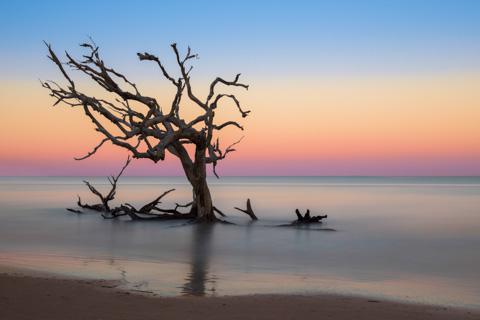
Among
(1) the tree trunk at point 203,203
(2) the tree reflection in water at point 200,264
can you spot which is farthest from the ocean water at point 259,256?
(1) the tree trunk at point 203,203

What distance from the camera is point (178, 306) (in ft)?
19.2

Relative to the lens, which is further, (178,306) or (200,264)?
(200,264)

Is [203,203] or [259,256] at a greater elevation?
[203,203]

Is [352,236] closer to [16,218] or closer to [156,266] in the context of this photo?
[156,266]

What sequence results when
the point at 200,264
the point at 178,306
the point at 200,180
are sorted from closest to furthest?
the point at 178,306
the point at 200,264
the point at 200,180

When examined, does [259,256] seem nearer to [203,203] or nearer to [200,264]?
[200,264]

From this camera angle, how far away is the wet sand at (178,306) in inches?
217

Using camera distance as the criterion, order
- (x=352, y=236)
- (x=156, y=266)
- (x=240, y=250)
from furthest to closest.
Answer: (x=352, y=236) → (x=240, y=250) → (x=156, y=266)

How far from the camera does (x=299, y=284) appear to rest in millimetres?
8305

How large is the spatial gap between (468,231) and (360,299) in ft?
40.1

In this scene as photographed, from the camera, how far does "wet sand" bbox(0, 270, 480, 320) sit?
5516mm

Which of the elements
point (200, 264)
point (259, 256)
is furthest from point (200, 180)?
point (200, 264)

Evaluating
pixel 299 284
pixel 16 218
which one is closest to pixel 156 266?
pixel 299 284

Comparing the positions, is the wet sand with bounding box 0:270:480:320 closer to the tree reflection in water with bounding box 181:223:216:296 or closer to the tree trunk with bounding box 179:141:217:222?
the tree reflection in water with bounding box 181:223:216:296
